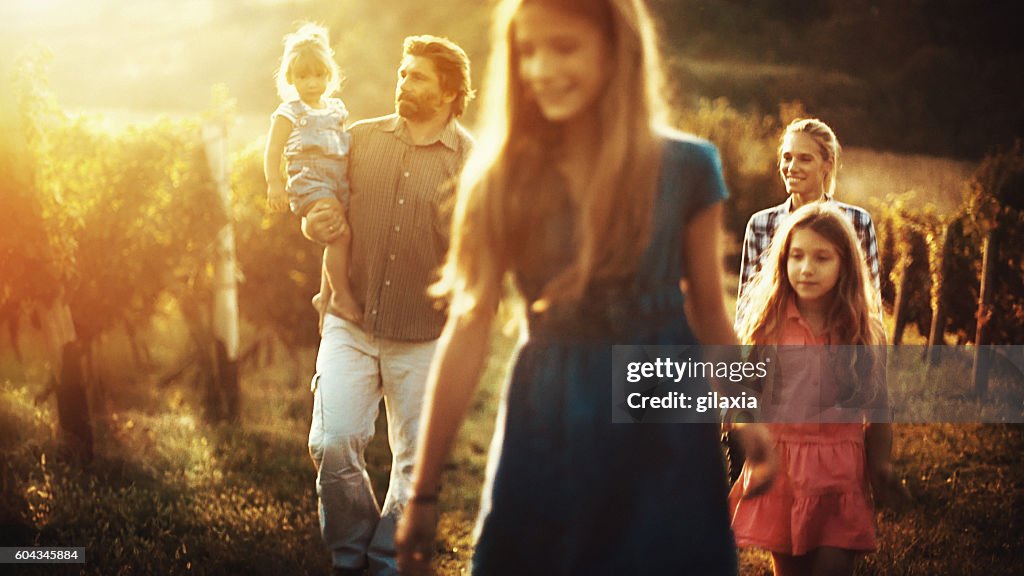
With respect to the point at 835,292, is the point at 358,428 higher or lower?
lower

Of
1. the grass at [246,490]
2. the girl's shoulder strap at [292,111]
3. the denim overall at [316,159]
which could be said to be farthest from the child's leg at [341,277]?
the grass at [246,490]

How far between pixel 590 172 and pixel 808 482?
173 centimetres

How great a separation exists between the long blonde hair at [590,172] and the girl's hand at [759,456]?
0.45 meters

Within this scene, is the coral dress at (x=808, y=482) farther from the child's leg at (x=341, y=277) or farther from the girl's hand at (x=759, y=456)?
the child's leg at (x=341, y=277)

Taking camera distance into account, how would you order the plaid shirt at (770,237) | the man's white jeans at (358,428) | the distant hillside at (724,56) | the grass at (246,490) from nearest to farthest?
the man's white jeans at (358,428) < the plaid shirt at (770,237) < the grass at (246,490) < the distant hillside at (724,56)

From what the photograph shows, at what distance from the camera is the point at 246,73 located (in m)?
9.55

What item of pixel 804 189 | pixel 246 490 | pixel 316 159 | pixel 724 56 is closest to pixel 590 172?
pixel 316 159

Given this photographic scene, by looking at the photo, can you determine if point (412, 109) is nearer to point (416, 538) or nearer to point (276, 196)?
point (276, 196)

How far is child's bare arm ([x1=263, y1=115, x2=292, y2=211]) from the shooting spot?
14.2 feet

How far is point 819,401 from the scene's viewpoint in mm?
3543

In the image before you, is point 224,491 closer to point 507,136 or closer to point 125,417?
point 125,417

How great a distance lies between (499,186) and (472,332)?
304 mm

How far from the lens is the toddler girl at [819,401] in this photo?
3.43m

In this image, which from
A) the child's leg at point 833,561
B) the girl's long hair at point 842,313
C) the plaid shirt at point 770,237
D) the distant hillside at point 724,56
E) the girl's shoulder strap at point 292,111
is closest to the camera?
the child's leg at point 833,561
